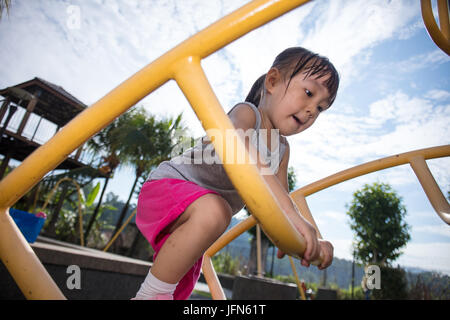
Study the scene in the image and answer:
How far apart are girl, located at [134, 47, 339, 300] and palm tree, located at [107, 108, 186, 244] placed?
7.99 m

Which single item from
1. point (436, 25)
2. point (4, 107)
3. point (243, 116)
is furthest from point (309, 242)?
point (4, 107)

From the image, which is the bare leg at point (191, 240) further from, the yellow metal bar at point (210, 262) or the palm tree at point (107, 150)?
the palm tree at point (107, 150)

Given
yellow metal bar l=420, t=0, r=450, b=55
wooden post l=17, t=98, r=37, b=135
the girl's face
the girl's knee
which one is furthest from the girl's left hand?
wooden post l=17, t=98, r=37, b=135

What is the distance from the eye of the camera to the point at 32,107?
8.23 metres

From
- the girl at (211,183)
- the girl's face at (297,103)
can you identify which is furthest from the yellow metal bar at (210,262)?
the girl's face at (297,103)

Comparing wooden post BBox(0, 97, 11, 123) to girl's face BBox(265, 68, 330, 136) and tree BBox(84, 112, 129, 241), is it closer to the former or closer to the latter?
tree BBox(84, 112, 129, 241)

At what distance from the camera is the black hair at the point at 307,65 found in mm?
830

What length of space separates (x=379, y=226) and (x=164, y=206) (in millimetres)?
8756

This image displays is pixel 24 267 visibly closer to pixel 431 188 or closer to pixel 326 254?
pixel 326 254

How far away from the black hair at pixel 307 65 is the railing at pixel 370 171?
358 millimetres

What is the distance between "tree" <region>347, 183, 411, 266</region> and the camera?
7660 mm

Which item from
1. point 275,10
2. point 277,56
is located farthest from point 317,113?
point 275,10
